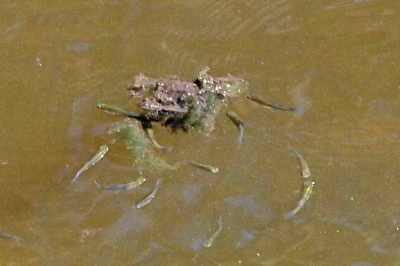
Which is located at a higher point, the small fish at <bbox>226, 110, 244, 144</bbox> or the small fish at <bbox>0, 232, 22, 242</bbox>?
the small fish at <bbox>226, 110, 244, 144</bbox>

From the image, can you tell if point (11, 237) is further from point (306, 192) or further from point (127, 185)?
point (306, 192)

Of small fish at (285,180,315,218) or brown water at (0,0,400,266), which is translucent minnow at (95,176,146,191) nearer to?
brown water at (0,0,400,266)

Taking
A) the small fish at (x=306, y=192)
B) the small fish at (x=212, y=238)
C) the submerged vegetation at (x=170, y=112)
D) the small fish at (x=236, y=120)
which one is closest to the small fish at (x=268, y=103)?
the submerged vegetation at (x=170, y=112)

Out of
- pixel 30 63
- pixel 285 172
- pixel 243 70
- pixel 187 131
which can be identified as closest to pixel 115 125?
pixel 187 131

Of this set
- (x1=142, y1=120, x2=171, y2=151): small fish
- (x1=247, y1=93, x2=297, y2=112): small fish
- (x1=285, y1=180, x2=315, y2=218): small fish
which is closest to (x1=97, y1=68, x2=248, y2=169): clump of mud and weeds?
(x1=142, y1=120, x2=171, y2=151): small fish

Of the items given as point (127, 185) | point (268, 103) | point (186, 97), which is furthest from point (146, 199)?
point (268, 103)

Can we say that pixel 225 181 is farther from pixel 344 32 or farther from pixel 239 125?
pixel 344 32
